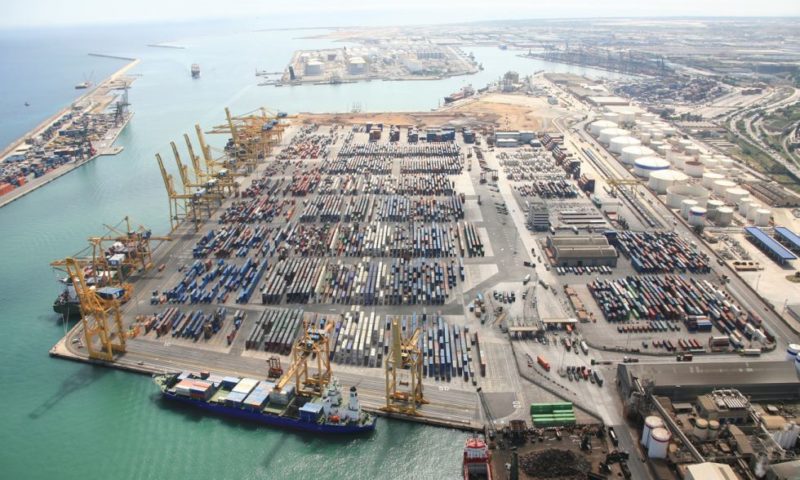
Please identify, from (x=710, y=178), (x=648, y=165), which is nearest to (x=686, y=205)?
(x=710, y=178)

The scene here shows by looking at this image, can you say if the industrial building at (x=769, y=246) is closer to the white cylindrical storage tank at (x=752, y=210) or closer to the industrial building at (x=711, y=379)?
the white cylindrical storage tank at (x=752, y=210)

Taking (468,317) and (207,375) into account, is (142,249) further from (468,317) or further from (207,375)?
(468,317)

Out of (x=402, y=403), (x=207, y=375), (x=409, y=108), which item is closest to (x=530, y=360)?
(x=402, y=403)

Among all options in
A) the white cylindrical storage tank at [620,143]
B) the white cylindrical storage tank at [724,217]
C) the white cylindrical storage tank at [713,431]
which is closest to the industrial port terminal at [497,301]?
the white cylindrical storage tank at [713,431]

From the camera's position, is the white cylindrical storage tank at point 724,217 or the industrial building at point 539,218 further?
the white cylindrical storage tank at point 724,217

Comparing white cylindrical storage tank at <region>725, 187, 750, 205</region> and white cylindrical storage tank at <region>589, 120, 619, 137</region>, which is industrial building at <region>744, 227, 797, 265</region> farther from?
white cylindrical storage tank at <region>589, 120, 619, 137</region>

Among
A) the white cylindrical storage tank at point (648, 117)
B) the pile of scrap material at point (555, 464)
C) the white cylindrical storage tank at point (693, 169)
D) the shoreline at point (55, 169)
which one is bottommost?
the shoreline at point (55, 169)

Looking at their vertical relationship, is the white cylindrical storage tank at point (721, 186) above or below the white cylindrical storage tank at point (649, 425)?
below
